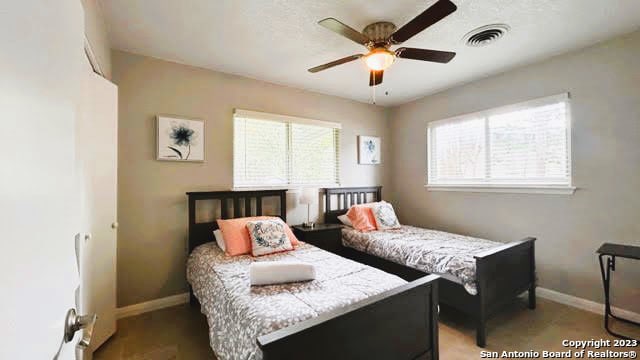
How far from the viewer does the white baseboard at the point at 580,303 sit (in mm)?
2459

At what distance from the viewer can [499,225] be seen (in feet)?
10.9

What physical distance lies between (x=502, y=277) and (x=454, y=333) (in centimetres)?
67

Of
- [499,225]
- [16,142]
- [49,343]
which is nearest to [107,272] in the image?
[49,343]

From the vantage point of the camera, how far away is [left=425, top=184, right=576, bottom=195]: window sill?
2807mm

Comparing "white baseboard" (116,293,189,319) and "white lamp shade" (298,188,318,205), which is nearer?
"white baseboard" (116,293,189,319)

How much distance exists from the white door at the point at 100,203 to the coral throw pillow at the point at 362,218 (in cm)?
266

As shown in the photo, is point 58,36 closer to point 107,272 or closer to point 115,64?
point 107,272

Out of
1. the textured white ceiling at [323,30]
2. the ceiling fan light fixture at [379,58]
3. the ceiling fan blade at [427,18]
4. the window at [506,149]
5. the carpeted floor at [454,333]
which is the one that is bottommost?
the carpeted floor at [454,333]

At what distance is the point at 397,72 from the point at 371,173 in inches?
69.3

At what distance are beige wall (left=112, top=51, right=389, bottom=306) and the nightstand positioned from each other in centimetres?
106

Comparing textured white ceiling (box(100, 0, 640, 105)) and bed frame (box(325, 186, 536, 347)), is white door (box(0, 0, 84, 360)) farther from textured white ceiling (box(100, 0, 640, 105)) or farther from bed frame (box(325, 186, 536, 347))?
bed frame (box(325, 186, 536, 347))

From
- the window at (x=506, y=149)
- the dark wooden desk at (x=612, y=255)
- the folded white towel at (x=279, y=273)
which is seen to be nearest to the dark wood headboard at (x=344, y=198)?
the window at (x=506, y=149)

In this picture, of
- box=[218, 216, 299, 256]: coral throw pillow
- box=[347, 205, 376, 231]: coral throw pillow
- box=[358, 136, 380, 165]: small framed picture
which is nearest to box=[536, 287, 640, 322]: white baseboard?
box=[347, 205, 376, 231]: coral throw pillow

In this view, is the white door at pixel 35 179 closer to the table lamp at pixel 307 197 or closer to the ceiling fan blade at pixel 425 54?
the ceiling fan blade at pixel 425 54
